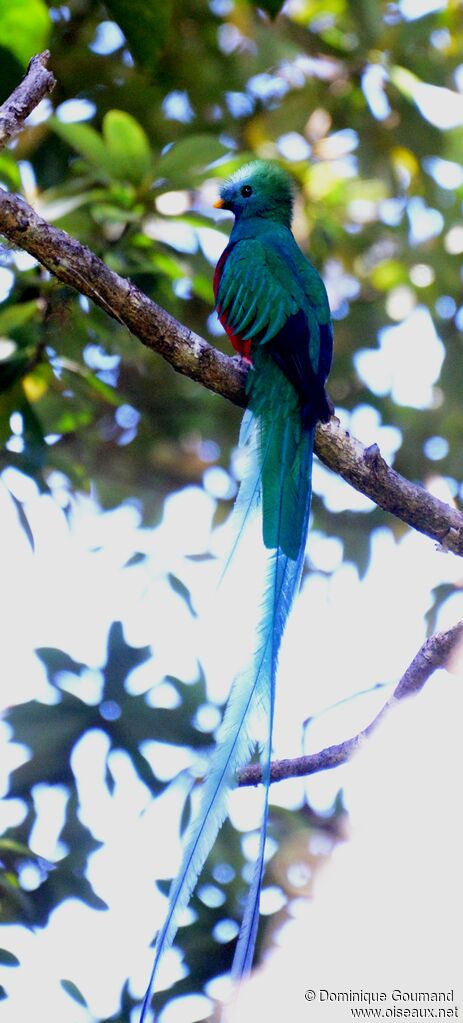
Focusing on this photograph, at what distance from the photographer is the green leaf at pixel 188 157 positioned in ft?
11.5

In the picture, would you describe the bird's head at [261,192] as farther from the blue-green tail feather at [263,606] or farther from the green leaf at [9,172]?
the blue-green tail feather at [263,606]

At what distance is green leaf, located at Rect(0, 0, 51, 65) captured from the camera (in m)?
3.01

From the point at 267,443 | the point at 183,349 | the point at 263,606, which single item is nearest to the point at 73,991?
the point at 263,606

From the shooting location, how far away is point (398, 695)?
253 centimetres

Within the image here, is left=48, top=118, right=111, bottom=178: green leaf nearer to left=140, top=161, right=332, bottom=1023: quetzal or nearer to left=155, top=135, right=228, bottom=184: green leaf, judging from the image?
left=155, top=135, right=228, bottom=184: green leaf

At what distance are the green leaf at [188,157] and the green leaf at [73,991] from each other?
7.77 feet

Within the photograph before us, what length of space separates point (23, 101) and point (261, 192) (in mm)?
1407

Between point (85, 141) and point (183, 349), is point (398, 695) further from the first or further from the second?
point (85, 141)

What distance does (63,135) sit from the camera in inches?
140

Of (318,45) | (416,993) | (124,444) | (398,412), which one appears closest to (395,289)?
(398,412)

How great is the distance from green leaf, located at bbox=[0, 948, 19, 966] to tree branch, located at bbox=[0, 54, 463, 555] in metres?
1.46

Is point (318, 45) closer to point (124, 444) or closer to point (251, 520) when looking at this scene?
point (124, 444)

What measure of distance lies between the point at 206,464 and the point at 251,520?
2062 mm

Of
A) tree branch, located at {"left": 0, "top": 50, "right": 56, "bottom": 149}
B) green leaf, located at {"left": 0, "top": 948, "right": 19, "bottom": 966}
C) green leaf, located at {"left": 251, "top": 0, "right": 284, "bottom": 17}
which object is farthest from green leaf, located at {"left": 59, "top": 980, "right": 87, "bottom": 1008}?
green leaf, located at {"left": 251, "top": 0, "right": 284, "bottom": 17}
